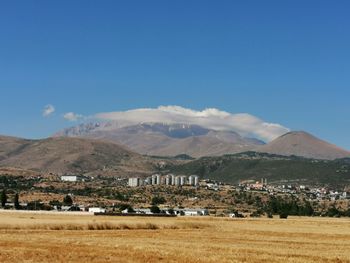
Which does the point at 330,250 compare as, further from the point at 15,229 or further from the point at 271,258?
the point at 15,229

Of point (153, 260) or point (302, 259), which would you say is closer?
point (153, 260)

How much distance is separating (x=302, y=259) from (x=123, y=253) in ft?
44.4

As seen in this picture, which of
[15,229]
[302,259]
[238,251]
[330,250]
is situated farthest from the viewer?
[15,229]

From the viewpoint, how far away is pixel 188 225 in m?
101

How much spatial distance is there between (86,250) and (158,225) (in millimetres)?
48902

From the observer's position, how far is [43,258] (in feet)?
140

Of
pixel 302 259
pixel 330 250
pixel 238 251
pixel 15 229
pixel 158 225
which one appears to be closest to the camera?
pixel 302 259

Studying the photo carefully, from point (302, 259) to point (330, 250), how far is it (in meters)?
11.5

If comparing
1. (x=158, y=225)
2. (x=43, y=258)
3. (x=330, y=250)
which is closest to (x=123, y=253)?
(x=43, y=258)

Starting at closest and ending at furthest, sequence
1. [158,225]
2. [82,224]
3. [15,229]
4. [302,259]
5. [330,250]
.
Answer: [302,259], [330,250], [15,229], [82,224], [158,225]

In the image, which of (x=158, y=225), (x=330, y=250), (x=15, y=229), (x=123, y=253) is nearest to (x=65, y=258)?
(x=123, y=253)

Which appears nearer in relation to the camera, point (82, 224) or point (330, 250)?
point (330, 250)

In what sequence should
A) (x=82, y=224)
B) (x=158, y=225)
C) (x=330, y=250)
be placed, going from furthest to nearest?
(x=158, y=225), (x=82, y=224), (x=330, y=250)

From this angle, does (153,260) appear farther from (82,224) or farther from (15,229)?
(82,224)
